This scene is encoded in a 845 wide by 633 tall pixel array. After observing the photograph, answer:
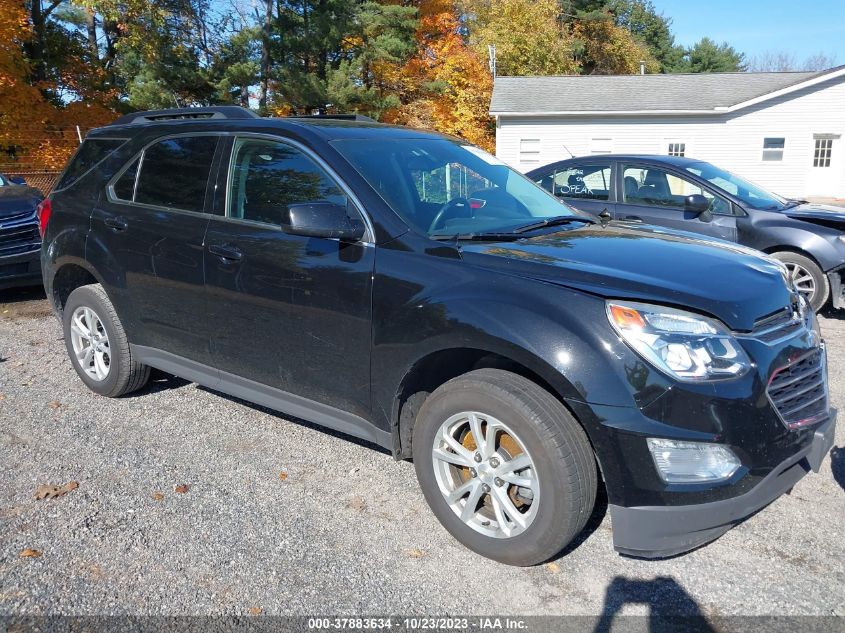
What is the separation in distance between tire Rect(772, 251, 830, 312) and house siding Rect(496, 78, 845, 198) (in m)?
19.1

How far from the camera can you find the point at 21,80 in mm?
21000

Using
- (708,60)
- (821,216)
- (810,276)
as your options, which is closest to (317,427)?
(810,276)

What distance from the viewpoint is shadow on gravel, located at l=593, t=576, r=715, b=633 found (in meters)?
2.70

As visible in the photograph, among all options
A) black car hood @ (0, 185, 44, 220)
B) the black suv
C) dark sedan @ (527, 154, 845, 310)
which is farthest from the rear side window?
dark sedan @ (527, 154, 845, 310)

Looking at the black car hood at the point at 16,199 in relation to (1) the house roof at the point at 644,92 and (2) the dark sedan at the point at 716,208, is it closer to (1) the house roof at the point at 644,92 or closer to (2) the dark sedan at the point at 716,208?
(2) the dark sedan at the point at 716,208

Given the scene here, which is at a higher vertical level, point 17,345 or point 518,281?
point 518,281

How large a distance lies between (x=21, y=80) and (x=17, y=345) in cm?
1802

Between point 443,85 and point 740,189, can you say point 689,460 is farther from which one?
point 443,85

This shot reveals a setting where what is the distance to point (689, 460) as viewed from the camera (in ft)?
8.74

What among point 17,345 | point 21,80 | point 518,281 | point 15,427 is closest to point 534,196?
point 518,281

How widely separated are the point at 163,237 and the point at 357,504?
78.9 inches

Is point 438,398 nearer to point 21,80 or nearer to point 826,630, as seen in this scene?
point 826,630

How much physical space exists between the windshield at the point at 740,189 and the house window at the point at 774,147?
65.3 ft

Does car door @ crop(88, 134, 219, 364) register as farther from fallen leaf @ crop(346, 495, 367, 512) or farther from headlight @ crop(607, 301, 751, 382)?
headlight @ crop(607, 301, 751, 382)
